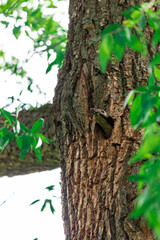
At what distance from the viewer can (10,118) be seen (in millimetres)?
1335

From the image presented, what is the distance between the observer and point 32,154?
216 centimetres

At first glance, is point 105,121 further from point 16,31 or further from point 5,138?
point 16,31

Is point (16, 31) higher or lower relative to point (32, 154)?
higher

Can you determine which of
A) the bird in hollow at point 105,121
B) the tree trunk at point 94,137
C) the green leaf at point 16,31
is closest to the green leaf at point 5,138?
the tree trunk at point 94,137

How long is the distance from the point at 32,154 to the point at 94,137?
3.85 ft

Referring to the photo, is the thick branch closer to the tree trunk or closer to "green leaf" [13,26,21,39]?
"green leaf" [13,26,21,39]

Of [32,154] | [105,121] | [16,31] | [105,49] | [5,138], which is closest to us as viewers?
[105,49]

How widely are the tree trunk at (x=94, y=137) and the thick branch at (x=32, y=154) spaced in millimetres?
831

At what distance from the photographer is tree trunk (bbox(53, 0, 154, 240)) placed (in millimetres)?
979

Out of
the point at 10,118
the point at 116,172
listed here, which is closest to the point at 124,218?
the point at 116,172

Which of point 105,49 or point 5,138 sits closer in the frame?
point 105,49

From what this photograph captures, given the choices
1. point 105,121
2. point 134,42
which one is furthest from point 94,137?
point 134,42

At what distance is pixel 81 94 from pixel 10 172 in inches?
55.8

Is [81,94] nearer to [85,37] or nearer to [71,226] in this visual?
[85,37]
